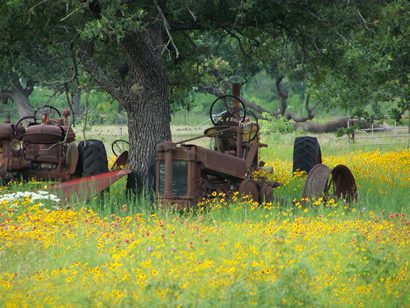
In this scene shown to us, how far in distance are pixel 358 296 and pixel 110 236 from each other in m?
3.19

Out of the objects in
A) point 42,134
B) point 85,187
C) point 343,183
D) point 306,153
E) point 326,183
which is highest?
point 42,134

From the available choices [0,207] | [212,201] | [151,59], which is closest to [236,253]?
[212,201]

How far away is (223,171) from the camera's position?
40.8ft

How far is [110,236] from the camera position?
933 centimetres

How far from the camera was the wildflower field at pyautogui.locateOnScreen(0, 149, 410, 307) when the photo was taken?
6559 mm

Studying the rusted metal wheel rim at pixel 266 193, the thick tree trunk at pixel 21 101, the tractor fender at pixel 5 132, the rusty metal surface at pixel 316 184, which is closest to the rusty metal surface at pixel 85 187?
the tractor fender at pixel 5 132

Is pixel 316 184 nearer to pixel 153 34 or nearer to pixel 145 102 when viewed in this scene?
pixel 145 102

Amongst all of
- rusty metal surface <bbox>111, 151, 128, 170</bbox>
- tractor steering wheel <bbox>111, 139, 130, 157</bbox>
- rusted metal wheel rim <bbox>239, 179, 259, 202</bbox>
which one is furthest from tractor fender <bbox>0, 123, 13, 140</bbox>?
rusted metal wheel rim <bbox>239, 179, 259, 202</bbox>

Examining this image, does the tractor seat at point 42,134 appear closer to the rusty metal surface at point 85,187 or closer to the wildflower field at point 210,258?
the rusty metal surface at point 85,187

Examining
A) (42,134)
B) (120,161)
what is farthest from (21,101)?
(42,134)

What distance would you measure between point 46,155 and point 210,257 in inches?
300

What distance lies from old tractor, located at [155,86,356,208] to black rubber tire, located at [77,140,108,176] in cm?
285

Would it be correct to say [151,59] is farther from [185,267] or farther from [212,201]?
[185,267]

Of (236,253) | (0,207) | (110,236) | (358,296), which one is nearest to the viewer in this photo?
(358,296)
